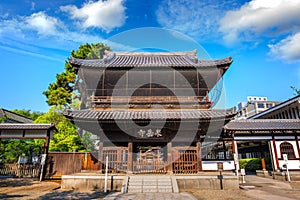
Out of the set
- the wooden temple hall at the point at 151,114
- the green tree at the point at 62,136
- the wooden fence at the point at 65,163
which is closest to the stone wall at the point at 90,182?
the wooden temple hall at the point at 151,114

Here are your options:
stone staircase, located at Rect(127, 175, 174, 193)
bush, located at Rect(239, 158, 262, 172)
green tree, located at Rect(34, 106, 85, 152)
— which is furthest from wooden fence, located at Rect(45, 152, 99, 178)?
bush, located at Rect(239, 158, 262, 172)

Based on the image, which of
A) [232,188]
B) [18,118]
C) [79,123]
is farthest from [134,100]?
[18,118]

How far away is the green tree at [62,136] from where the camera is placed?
2177 cm

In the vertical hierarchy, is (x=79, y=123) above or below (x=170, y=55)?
below

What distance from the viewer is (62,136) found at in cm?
2222

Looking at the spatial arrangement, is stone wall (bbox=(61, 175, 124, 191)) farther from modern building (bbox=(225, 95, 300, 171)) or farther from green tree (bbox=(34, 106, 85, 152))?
modern building (bbox=(225, 95, 300, 171))

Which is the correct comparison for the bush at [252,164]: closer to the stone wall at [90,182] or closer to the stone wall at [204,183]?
the stone wall at [204,183]

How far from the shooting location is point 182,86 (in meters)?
18.0

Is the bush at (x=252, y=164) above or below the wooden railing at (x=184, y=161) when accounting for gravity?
below

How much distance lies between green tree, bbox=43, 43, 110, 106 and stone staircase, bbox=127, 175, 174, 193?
19257 millimetres

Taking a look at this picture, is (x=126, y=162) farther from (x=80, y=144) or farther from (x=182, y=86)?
(x=80, y=144)

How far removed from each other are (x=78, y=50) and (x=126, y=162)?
24.7 metres

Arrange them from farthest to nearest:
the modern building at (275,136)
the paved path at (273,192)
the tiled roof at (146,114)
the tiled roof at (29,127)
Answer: the modern building at (275,136) < the tiled roof at (29,127) < the tiled roof at (146,114) < the paved path at (273,192)

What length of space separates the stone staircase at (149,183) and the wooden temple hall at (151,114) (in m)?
1.15
